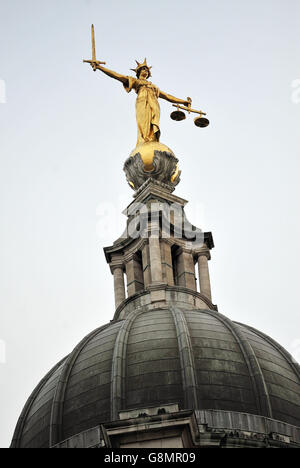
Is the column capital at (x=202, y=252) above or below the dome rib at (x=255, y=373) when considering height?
above

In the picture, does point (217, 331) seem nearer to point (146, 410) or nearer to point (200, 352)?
point (200, 352)

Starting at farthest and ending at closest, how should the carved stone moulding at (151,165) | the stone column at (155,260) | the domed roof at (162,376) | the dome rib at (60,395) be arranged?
the carved stone moulding at (151,165), the stone column at (155,260), the dome rib at (60,395), the domed roof at (162,376)

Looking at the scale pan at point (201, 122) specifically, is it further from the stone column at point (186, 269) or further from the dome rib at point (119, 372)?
the dome rib at point (119, 372)

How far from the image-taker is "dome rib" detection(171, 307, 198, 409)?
57.0m

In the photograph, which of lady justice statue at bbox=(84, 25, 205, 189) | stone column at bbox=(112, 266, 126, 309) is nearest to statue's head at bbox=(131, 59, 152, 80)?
lady justice statue at bbox=(84, 25, 205, 189)

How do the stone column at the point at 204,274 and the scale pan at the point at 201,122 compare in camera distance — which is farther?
the scale pan at the point at 201,122

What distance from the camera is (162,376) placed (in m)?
58.7

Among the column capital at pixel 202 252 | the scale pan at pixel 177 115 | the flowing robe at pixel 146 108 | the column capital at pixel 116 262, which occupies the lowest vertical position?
the column capital at pixel 116 262

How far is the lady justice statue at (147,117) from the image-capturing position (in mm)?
77938

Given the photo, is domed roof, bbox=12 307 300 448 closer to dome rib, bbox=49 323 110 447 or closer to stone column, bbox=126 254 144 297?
dome rib, bbox=49 323 110 447

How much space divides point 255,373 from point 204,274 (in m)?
16.1

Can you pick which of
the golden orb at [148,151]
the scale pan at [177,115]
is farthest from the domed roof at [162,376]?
the scale pan at [177,115]

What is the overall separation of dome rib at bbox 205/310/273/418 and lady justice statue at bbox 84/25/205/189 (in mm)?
16802
